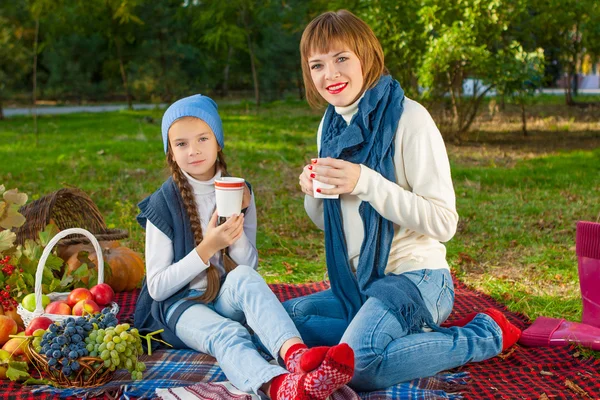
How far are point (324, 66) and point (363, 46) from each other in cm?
19

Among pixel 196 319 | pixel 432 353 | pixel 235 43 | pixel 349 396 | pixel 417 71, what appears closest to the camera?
pixel 349 396

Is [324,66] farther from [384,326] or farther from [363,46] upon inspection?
[384,326]

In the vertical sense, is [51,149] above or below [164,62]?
below

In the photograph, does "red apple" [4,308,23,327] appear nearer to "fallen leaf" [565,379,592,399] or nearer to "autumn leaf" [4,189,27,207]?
"autumn leaf" [4,189,27,207]

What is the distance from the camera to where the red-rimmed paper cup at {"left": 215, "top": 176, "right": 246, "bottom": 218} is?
303 cm

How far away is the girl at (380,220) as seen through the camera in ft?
9.79

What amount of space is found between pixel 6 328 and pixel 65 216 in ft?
5.12

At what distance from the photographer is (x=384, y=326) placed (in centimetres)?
298

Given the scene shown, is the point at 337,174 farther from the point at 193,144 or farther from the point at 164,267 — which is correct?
the point at 164,267

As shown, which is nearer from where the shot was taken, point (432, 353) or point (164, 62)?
point (432, 353)

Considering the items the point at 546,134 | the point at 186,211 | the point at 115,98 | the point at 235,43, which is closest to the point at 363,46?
the point at 186,211

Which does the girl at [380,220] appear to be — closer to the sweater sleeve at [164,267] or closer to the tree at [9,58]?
the sweater sleeve at [164,267]

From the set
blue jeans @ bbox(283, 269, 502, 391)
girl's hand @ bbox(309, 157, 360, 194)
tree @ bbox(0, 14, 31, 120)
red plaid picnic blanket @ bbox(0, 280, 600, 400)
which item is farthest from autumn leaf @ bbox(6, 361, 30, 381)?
tree @ bbox(0, 14, 31, 120)

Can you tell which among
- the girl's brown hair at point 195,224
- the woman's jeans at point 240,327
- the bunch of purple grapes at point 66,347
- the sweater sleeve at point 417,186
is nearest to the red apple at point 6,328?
the bunch of purple grapes at point 66,347
